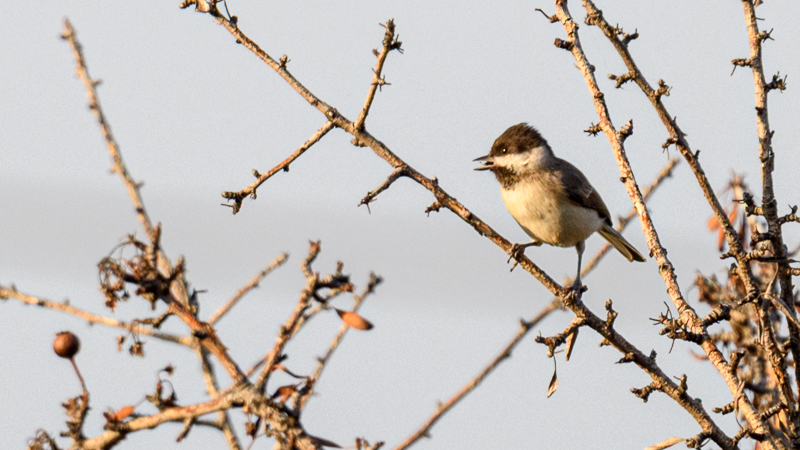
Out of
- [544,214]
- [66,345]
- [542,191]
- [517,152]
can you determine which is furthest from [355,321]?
[517,152]

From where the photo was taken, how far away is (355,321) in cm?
309

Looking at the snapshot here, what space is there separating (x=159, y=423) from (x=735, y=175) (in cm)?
344

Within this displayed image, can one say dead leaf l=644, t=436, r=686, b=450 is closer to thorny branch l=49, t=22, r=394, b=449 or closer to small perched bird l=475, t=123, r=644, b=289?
thorny branch l=49, t=22, r=394, b=449

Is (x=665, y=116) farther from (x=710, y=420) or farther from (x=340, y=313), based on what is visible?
(x=340, y=313)

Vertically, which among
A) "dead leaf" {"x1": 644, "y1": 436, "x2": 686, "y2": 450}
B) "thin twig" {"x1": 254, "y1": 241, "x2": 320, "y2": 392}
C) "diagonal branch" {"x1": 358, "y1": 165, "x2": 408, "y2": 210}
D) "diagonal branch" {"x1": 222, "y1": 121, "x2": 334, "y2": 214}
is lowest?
"dead leaf" {"x1": 644, "y1": 436, "x2": 686, "y2": 450}

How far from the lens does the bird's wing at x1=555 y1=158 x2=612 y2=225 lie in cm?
664

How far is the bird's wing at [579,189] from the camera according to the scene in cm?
664

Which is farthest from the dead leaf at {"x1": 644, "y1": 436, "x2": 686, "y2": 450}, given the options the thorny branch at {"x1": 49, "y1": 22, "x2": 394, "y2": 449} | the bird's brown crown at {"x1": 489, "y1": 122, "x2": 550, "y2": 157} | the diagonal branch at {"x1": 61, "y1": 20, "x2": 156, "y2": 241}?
the bird's brown crown at {"x1": 489, "y1": 122, "x2": 550, "y2": 157}

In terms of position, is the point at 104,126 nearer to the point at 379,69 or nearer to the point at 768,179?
the point at 379,69

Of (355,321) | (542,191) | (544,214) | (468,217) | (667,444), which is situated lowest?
(667,444)

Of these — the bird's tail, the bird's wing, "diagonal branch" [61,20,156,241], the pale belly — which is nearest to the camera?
"diagonal branch" [61,20,156,241]

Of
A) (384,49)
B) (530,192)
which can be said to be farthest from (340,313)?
(530,192)

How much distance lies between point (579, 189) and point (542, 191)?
46 centimetres

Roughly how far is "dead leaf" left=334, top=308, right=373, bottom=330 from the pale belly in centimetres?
348
